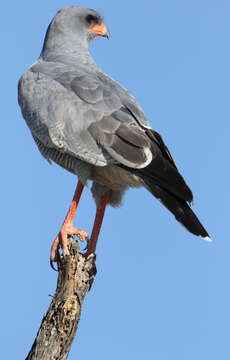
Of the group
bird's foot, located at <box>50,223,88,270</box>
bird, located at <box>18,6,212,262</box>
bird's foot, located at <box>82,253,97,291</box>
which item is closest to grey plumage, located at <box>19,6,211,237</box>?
bird, located at <box>18,6,212,262</box>

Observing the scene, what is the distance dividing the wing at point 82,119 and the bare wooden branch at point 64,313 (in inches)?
43.4

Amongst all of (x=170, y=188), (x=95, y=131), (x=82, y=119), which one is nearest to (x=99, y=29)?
(x=82, y=119)

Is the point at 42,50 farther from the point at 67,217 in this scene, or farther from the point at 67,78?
the point at 67,217

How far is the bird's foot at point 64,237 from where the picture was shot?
820 centimetres

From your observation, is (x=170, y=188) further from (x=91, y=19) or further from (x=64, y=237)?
(x=91, y=19)

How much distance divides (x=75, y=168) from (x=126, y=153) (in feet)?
2.50

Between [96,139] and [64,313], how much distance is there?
74.5 inches

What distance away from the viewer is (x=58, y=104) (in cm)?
865

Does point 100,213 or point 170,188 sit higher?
point 100,213

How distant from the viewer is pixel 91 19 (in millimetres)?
10695

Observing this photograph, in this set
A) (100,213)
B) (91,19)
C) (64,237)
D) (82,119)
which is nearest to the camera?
(64,237)

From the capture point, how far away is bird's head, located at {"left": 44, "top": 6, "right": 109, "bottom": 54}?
34.0 feet

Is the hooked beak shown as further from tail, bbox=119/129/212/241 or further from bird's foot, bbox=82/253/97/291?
bird's foot, bbox=82/253/97/291

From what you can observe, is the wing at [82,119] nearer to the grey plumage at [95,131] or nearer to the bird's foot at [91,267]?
the grey plumage at [95,131]
